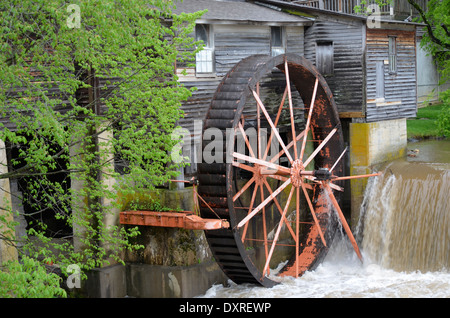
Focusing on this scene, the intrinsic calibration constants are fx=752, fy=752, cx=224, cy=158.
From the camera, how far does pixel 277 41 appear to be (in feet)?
67.9

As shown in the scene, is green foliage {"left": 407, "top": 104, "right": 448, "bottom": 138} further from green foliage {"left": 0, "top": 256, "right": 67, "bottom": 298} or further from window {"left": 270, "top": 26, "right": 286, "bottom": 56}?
green foliage {"left": 0, "top": 256, "right": 67, "bottom": 298}

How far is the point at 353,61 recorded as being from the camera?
2103cm

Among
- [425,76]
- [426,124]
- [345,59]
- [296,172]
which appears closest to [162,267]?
[296,172]

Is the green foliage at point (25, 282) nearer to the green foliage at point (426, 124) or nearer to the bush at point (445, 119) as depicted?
the bush at point (445, 119)

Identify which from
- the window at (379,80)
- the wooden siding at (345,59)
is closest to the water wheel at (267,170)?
the wooden siding at (345,59)

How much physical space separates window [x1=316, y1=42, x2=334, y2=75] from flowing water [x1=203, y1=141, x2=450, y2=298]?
319 cm

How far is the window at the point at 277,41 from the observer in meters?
20.5

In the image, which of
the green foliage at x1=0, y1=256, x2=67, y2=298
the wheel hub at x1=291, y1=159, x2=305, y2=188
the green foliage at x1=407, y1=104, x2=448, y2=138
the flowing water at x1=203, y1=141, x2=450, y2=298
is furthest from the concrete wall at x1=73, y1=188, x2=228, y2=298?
the green foliage at x1=407, y1=104, x2=448, y2=138

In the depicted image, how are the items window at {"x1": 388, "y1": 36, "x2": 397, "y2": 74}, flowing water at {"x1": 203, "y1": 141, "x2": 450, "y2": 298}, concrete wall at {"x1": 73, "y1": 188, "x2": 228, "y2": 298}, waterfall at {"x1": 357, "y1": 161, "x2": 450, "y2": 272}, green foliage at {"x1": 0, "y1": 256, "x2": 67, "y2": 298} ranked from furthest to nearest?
window at {"x1": 388, "y1": 36, "x2": 397, "y2": 74} < waterfall at {"x1": 357, "y1": 161, "x2": 450, "y2": 272} < flowing water at {"x1": 203, "y1": 141, "x2": 450, "y2": 298} < concrete wall at {"x1": 73, "y1": 188, "x2": 228, "y2": 298} < green foliage at {"x1": 0, "y1": 256, "x2": 67, "y2": 298}

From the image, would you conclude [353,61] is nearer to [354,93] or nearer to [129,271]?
[354,93]

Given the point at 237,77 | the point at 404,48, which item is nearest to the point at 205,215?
the point at 237,77

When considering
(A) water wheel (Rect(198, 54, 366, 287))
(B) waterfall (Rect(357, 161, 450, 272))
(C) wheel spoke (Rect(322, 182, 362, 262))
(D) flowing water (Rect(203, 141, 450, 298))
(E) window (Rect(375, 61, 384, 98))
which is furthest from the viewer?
(E) window (Rect(375, 61, 384, 98))

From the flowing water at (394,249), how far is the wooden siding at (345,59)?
82.0 inches

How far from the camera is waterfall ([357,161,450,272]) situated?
18.3 metres
